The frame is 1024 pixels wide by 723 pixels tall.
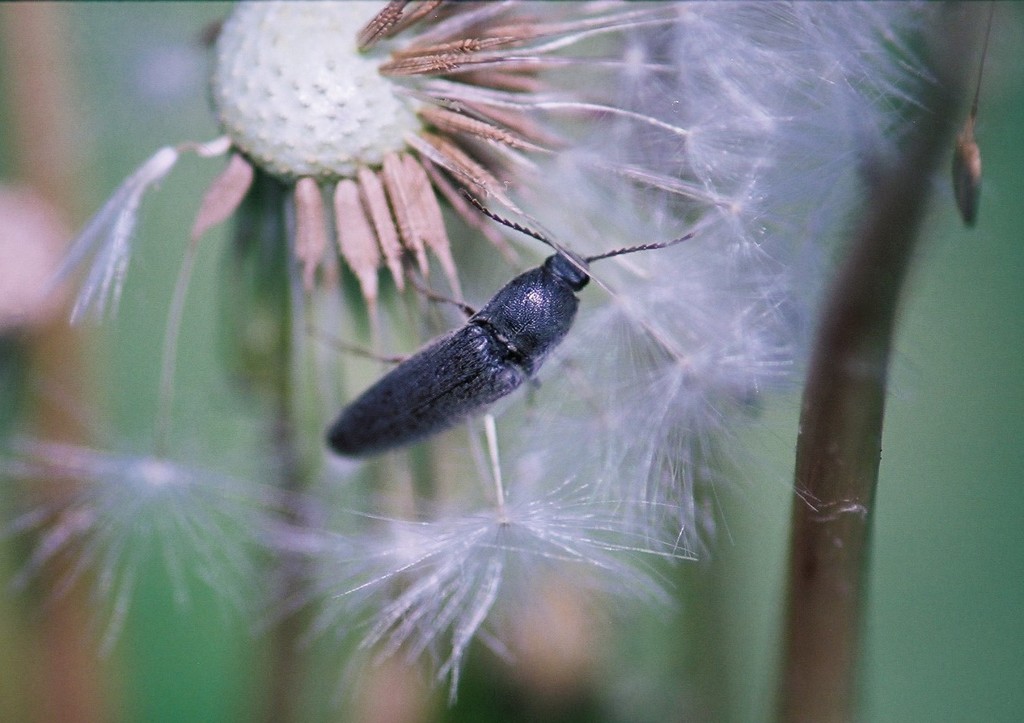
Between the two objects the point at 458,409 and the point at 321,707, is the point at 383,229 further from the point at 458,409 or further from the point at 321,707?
the point at 321,707

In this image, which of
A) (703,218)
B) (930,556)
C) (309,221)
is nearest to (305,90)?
(309,221)

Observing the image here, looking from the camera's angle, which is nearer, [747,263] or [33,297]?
[747,263]

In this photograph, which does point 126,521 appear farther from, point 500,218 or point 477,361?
point 500,218

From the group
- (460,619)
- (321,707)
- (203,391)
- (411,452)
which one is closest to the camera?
(460,619)

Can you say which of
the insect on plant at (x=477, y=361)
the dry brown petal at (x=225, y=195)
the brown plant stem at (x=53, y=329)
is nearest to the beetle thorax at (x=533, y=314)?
the insect on plant at (x=477, y=361)

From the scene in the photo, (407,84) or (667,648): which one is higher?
(407,84)

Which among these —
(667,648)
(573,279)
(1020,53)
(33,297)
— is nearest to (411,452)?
(573,279)

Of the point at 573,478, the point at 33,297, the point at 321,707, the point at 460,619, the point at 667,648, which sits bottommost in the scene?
the point at 321,707
